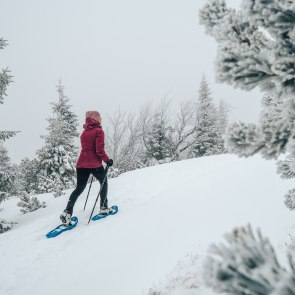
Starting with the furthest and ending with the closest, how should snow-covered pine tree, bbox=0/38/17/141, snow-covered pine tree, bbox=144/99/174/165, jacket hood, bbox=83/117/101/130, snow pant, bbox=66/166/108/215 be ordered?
snow-covered pine tree, bbox=144/99/174/165, snow-covered pine tree, bbox=0/38/17/141, jacket hood, bbox=83/117/101/130, snow pant, bbox=66/166/108/215

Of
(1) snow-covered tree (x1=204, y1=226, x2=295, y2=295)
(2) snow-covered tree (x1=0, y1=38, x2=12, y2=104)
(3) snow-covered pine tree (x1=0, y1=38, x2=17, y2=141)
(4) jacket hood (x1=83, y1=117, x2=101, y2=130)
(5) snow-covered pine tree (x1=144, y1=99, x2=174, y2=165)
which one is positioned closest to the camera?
(1) snow-covered tree (x1=204, y1=226, x2=295, y2=295)

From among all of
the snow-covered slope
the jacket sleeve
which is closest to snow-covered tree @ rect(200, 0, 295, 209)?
the snow-covered slope

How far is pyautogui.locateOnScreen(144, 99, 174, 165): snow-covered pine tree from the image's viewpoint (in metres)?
29.2

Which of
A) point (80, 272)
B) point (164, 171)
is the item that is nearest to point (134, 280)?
point (80, 272)

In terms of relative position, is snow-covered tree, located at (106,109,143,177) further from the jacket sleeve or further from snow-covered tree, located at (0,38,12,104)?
the jacket sleeve

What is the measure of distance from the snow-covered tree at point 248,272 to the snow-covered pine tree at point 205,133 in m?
30.0

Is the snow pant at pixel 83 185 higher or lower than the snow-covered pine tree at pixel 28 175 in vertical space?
higher

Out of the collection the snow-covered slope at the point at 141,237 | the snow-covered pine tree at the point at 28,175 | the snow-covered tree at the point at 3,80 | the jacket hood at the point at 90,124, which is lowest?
the snow-covered pine tree at the point at 28,175

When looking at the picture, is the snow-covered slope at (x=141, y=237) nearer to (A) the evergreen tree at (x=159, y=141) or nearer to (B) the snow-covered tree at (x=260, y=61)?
(B) the snow-covered tree at (x=260, y=61)

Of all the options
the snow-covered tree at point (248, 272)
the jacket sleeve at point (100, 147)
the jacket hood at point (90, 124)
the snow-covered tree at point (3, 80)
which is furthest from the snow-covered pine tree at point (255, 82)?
the snow-covered tree at point (3, 80)

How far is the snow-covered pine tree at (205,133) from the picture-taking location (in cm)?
3080

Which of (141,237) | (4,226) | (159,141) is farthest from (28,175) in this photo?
(141,237)

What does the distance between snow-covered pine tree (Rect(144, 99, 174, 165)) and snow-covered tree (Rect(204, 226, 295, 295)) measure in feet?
88.7

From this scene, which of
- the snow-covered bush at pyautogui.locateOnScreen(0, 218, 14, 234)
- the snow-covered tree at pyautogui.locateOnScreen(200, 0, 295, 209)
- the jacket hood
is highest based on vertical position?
the snow-covered tree at pyautogui.locateOnScreen(200, 0, 295, 209)
